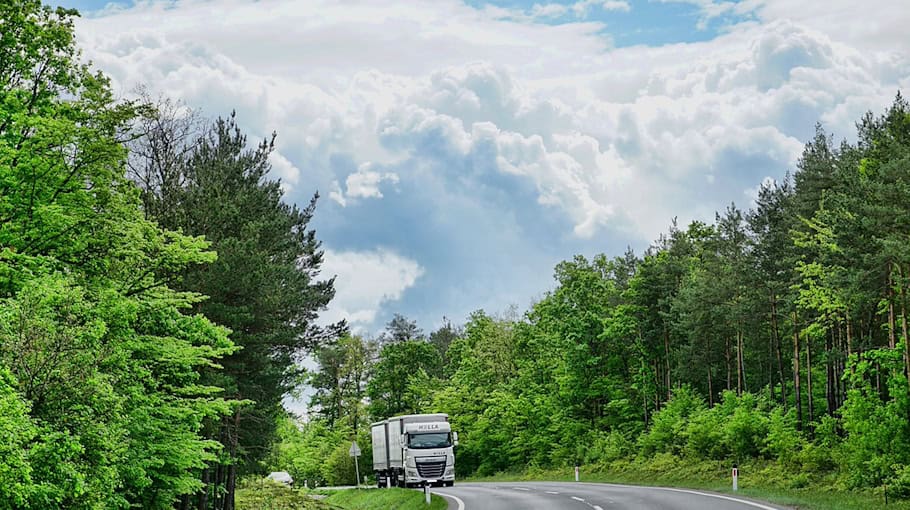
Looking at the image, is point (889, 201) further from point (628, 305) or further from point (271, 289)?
point (628, 305)

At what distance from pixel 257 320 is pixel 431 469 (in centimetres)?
1728

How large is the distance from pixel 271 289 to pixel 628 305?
32607 millimetres

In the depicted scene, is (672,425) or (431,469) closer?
(431,469)

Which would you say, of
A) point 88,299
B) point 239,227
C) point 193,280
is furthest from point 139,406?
point 239,227

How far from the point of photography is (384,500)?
39781 millimetres

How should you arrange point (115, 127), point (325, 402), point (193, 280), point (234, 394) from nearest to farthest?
point (115, 127), point (193, 280), point (234, 394), point (325, 402)

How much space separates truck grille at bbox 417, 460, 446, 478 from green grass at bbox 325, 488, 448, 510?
1.99 meters

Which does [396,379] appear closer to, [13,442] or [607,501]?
[607,501]

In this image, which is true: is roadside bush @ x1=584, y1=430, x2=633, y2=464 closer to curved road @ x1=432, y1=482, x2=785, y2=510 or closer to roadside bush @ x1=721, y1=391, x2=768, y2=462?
roadside bush @ x1=721, y1=391, x2=768, y2=462

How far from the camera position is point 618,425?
60125mm

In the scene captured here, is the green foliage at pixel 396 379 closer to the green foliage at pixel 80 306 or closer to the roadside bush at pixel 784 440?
the roadside bush at pixel 784 440

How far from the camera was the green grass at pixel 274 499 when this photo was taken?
1578 inches

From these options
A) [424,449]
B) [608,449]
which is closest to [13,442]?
[424,449]

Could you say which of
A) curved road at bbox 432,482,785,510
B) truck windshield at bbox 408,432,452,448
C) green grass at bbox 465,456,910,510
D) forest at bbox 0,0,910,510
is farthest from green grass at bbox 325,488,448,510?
green grass at bbox 465,456,910,510
